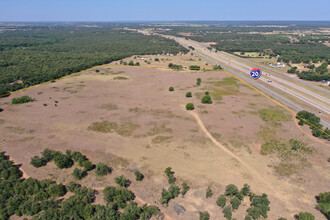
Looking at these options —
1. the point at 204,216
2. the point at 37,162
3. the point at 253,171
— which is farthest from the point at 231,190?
the point at 37,162

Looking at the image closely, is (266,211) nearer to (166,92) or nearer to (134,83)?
(166,92)

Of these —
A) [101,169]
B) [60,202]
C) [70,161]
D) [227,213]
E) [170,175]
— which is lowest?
[60,202]

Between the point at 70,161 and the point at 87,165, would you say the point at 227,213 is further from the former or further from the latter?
the point at 70,161

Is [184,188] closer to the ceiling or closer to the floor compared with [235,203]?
closer to the floor

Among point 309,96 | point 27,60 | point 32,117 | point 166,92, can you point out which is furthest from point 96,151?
point 27,60

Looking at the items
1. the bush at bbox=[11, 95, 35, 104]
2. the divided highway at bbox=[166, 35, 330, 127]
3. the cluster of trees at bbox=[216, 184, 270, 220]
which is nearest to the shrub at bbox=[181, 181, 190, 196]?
the cluster of trees at bbox=[216, 184, 270, 220]

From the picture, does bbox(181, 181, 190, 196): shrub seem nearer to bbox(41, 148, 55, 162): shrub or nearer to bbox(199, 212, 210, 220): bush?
bbox(199, 212, 210, 220): bush

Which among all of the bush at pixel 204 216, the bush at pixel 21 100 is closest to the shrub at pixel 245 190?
the bush at pixel 204 216
